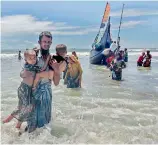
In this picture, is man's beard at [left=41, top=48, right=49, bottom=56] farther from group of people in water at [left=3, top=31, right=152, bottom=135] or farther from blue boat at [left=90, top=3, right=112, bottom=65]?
blue boat at [left=90, top=3, right=112, bottom=65]

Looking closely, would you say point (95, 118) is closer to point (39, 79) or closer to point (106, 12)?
point (39, 79)

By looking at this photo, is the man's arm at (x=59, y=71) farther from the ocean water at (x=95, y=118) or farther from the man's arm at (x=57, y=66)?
the ocean water at (x=95, y=118)

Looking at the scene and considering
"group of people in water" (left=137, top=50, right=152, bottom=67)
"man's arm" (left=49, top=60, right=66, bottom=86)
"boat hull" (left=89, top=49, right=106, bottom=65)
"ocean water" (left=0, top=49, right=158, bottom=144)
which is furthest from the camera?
"boat hull" (left=89, top=49, right=106, bottom=65)

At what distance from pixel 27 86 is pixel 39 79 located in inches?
8.8

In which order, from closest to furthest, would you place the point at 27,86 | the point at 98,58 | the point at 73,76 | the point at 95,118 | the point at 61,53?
the point at 61,53, the point at 27,86, the point at 95,118, the point at 73,76, the point at 98,58

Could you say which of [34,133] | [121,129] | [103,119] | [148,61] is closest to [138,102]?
[103,119]

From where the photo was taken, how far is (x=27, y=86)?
4566 millimetres

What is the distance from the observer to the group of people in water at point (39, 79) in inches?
173

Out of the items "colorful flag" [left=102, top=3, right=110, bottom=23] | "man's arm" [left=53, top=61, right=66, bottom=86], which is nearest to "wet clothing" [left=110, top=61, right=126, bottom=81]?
"man's arm" [left=53, top=61, right=66, bottom=86]

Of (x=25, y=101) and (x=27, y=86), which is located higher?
(x=27, y=86)

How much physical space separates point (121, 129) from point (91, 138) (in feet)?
2.56

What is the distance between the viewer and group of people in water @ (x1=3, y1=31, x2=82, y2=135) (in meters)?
4.41

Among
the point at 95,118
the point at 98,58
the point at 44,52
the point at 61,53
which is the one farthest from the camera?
the point at 98,58

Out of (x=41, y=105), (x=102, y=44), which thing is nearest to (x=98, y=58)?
(x=102, y=44)
